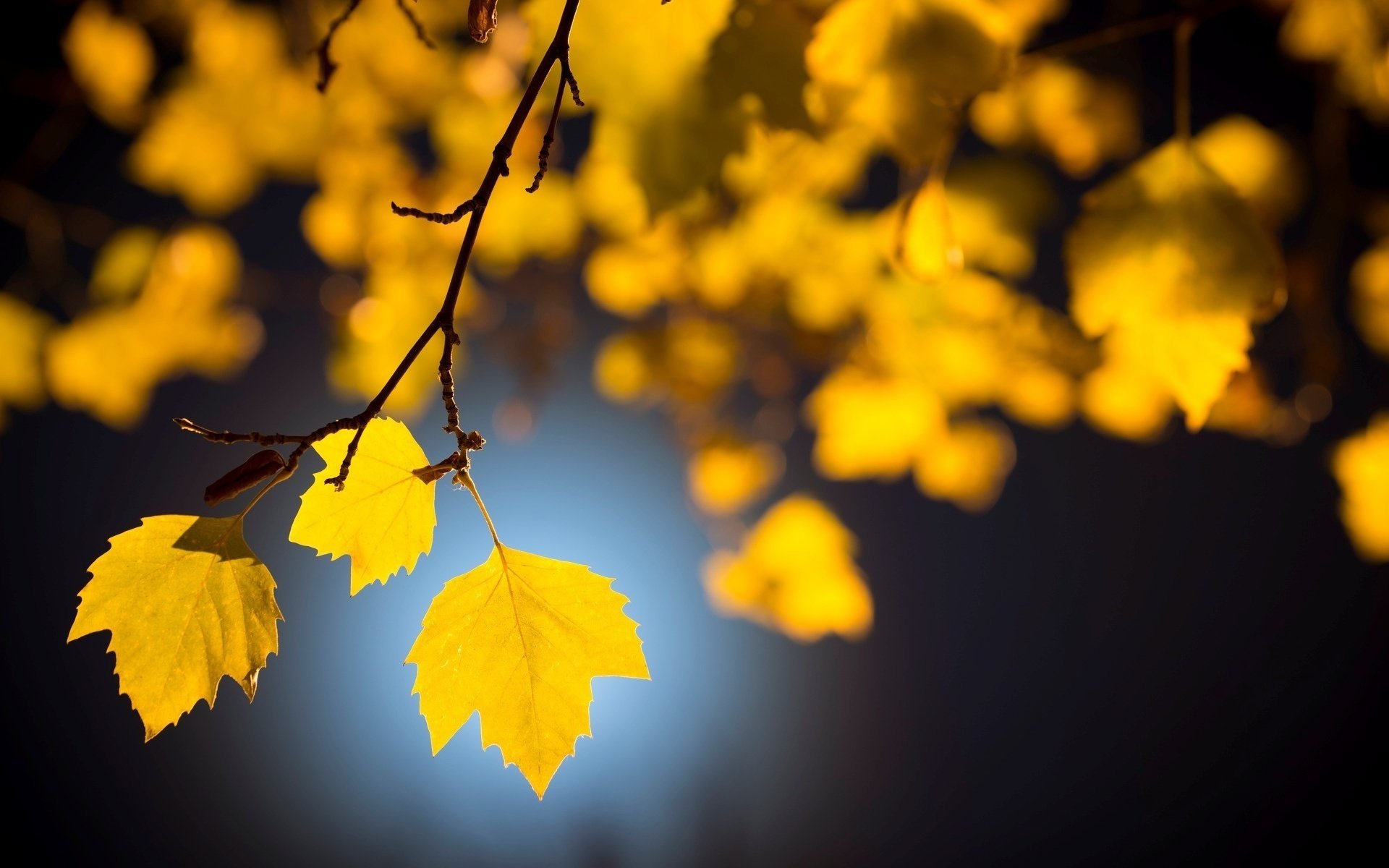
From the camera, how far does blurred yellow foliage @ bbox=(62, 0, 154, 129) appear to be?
684 millimetres

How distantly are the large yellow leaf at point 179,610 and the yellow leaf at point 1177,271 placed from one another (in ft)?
0.95

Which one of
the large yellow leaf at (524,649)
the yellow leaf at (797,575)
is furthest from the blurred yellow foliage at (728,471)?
the large yellow leaf at (524,649)

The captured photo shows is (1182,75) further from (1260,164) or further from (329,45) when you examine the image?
(1260,164)

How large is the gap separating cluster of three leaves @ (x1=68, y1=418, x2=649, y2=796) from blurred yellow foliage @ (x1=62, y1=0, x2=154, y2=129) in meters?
0.73

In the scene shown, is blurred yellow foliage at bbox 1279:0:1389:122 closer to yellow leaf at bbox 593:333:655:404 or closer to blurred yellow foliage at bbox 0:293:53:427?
yellow leaf at bbox 593:333:655:404

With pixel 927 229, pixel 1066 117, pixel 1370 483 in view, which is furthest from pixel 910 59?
pixel 1370 483

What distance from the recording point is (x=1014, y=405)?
0.80 m

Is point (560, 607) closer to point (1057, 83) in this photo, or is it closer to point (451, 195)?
point (451, 195)

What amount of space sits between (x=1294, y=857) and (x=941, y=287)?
1.24 m

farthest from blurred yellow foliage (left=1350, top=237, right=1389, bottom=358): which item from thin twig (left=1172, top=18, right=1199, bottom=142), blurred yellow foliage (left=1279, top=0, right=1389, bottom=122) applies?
thin twig (left=1172, top=18, right=1199, bottom=142)

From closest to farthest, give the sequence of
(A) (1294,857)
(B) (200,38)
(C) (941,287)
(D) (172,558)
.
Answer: (D) (172,558) → (C) (941,287) → (B) (200,38) → (A) (1294,857)

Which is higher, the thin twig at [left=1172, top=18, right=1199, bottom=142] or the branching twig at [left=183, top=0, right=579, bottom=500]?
the thin twig at [left=1172, top=18, right=1199, bottom=142]

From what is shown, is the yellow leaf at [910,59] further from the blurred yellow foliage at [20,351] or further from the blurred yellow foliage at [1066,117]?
the blurred yellow foliage at [20,351]

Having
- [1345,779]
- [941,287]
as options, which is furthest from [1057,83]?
[1345,779]
